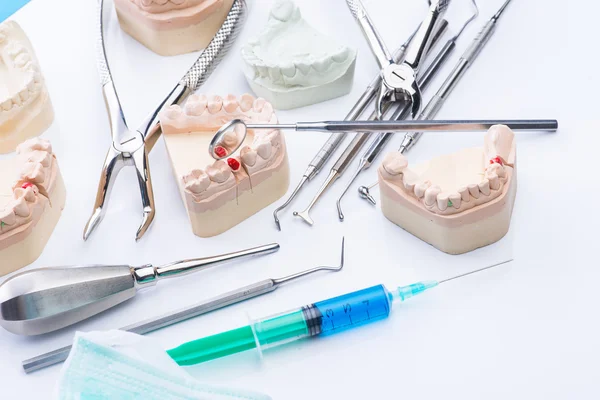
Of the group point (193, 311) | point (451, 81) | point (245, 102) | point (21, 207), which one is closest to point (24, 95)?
point (21, 207)

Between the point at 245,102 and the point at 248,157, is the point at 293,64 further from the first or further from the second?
the point at 248,157

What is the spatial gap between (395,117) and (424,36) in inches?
7.0

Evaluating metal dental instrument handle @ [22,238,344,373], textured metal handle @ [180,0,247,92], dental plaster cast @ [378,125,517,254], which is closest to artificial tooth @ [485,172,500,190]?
dental plaster cast @ [378,125,517,254]

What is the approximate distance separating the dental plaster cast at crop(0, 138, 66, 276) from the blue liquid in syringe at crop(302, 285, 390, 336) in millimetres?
445

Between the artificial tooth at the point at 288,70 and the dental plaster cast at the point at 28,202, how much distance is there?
0.41 meters

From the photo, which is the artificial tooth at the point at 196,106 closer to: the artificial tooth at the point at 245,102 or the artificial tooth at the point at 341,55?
the artificial tooth at the point at 245,102

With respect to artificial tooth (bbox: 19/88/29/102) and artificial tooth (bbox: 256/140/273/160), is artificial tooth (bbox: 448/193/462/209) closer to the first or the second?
artificial tooth (bbox: 256/140/273/160)

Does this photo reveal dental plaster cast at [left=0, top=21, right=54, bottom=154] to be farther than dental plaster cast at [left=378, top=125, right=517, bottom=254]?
Yes

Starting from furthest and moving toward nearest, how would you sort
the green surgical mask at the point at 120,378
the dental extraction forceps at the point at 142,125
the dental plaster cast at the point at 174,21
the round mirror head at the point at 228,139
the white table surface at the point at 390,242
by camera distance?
the dental plaster cast at the point at 174,21 < the dental extraction forceps at the point at 142,125 < the round mirror head at the point at 228,139 < the white table surface at the point at 390,242 < the green surgical mask at the point at 120,378

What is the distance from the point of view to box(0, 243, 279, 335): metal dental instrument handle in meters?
1.15

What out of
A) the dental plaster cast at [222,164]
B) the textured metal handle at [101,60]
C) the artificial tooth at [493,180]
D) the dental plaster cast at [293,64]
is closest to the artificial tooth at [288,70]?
the dental plaster cast at [293,64]

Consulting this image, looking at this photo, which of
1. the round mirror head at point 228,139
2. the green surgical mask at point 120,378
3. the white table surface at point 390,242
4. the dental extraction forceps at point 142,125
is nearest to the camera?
the green surgical mask at point 120,378

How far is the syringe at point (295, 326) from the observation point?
1131 millimetres

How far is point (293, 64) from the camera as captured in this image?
144 cm
